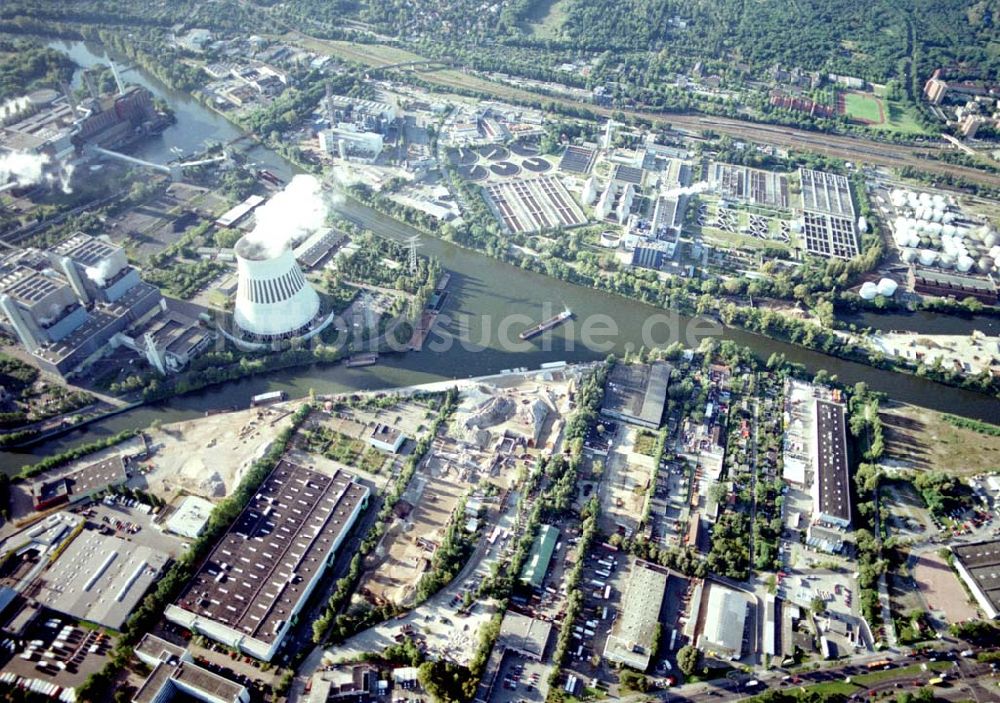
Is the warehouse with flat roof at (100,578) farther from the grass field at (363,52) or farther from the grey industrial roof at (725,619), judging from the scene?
the grass field at (363,52)

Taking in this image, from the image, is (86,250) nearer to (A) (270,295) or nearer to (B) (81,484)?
(A) (270,295)

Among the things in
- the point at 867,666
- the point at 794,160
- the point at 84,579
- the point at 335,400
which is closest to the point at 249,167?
the point at 335,400

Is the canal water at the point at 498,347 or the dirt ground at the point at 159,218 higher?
the dirt ground at the point at 159,218

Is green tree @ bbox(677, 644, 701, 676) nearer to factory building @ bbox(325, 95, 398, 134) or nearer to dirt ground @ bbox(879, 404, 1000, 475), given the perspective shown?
dirt ground @ bbox(879, 404, 1000, 475)

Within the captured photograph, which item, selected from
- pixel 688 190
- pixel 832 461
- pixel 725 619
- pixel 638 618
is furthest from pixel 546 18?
pixel 725 619

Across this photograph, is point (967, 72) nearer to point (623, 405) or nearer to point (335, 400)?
point (623, 405)

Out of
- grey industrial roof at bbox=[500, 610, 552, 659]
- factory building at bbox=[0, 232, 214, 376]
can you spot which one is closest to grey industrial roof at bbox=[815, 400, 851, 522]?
grey industrial roof at bbox=[500, 610, 552, 659]

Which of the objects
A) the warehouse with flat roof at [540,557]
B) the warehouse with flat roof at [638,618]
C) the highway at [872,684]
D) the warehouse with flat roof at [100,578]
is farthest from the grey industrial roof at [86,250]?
the highway at [872,684]
